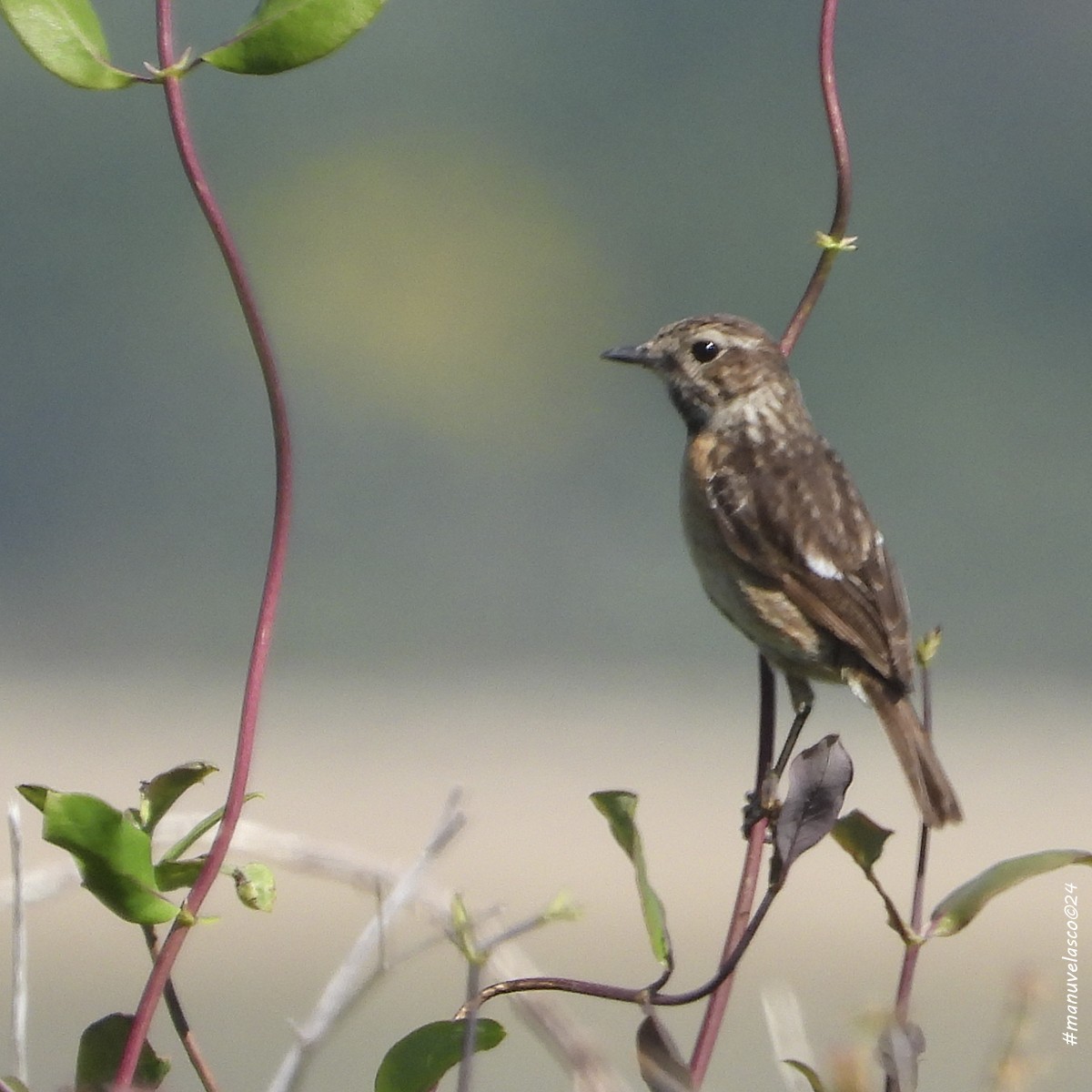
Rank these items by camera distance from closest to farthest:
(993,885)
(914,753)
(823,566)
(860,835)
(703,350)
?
(993,885), (860,835), (914,753), (823,566), (703,350)

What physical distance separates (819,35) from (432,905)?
0.79 metres

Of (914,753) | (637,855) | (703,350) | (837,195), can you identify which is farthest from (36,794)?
(703,350)

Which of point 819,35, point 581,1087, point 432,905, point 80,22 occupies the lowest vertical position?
point 581,1087

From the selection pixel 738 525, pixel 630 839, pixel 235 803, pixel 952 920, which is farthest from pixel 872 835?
pixel 738 525

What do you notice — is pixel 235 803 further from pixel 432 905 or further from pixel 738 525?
pixel 738 525

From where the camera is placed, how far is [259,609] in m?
1.09

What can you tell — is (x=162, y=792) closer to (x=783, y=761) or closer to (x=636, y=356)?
(x=783, y=761)

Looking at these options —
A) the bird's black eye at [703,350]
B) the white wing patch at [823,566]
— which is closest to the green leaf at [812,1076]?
the white wing patch at [823,566]

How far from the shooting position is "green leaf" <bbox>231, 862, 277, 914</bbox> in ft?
3.87

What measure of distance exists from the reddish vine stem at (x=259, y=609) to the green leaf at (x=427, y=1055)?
21cm

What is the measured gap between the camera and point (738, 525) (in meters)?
2.94

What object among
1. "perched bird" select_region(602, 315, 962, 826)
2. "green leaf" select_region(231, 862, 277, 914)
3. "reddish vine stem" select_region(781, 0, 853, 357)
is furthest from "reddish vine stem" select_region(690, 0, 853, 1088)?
"perched bird" select_region(602, 315, 962, 826)

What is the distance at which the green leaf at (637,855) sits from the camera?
1200 mm

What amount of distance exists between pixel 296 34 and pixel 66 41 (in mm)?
167
